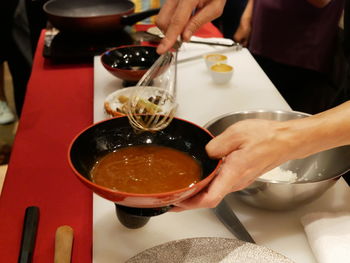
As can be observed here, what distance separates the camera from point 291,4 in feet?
6.97

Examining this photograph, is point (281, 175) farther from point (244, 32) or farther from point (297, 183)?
point (244, 32)

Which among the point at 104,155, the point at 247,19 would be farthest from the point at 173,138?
the point at 247,19

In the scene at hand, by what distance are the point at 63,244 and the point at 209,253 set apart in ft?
0.99

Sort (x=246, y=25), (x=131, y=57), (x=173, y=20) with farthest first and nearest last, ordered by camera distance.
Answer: (x=246, y=25) < (x=131, y=57) < (x=173, y=20)

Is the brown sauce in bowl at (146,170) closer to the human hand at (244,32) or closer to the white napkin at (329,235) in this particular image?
the white napkin at (329,235)

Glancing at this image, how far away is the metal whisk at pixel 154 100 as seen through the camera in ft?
2.80

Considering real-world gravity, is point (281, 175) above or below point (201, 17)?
below

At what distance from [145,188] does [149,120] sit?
22cm

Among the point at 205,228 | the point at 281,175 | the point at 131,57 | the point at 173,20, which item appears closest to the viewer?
the point at 205,228

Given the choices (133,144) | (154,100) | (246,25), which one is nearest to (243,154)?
(133,144)

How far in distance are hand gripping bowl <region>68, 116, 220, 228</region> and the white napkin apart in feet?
0.87

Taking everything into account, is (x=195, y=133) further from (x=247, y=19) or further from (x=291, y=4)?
(x=247, y=19)

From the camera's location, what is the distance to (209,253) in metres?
0.70

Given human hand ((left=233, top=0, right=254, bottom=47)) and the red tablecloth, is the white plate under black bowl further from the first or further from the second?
human hand ((left=233, top=0, right=254, bottom=47))
